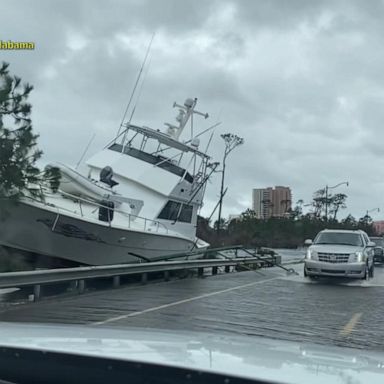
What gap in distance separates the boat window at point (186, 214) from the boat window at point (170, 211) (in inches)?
13.1

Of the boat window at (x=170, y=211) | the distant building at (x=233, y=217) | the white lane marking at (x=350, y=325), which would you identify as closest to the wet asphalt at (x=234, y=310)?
the white lane marking at (x=350, y=325)

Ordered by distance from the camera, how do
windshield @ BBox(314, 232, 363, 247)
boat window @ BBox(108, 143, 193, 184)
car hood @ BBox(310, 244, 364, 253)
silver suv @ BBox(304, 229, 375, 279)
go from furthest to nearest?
boat window @ BBox(108, 143, 193, 184)
windshield @ BBox(314, 232, 363, 247)
car hood @ BBox(310, 244, 364, 253)
silver suv @ BBox(304, 229, 375, 279)

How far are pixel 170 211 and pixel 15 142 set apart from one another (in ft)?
29.4

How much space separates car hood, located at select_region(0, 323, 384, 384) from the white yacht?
10439mm

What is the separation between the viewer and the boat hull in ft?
48.7

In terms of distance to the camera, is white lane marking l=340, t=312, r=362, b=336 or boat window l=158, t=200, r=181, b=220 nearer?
white lane marking l=340, t=312, r=362, b=336

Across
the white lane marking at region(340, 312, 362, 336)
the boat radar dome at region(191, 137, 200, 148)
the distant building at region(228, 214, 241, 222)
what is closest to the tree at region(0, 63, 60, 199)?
the white lane marking at region(340, 312, 362, 336)

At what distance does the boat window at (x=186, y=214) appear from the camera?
2157cm

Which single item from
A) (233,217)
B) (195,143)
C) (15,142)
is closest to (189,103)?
(195,143)

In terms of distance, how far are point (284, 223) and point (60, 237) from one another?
70.5m

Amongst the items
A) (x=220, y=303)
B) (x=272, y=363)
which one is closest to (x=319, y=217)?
(x=220, y=303)

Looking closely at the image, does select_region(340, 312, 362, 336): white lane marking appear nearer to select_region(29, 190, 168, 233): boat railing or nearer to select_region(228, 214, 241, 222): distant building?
select_region(29, 190, 168, 233): boat railing

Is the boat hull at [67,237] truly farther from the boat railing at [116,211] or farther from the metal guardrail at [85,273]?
the metal guardrail at [85,273]

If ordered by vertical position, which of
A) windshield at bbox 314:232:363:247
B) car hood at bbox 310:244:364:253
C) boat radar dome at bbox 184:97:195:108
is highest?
boat radar dome at bbox 184:97:195:108
